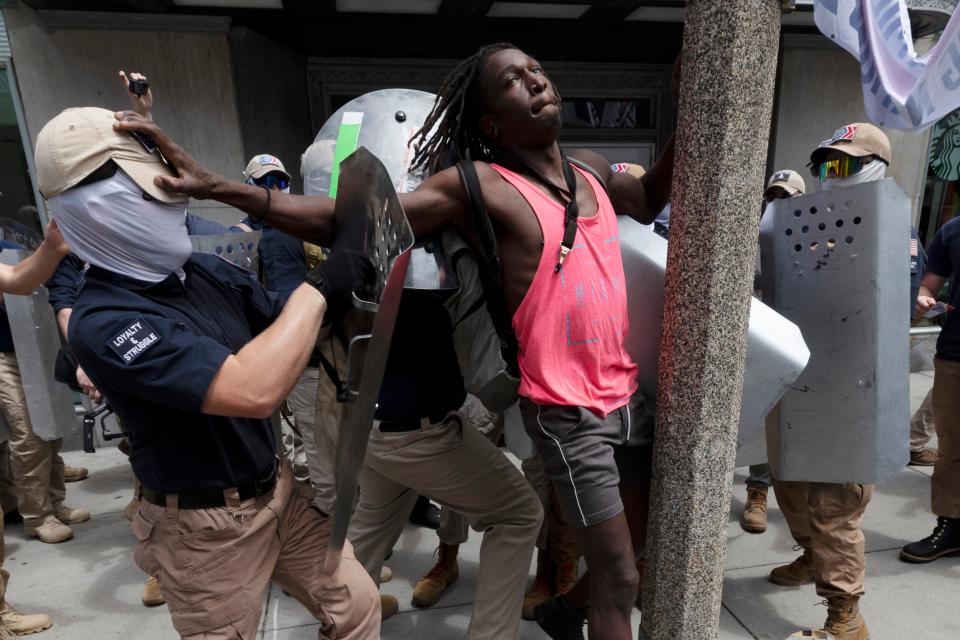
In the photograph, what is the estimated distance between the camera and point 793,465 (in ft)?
7.47

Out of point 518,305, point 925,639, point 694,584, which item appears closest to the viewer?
point 694,584

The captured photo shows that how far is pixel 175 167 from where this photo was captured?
1446 millimetres

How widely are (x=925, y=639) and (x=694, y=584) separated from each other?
5.77ft

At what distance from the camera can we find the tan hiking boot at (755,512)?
346cm

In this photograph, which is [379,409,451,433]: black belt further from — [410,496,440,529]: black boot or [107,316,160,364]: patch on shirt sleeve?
[410,496,440,529]: black boot

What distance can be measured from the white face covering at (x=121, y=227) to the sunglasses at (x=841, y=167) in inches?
93.6

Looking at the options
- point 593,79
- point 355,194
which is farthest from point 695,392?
point 593,79

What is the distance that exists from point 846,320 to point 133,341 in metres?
2.13

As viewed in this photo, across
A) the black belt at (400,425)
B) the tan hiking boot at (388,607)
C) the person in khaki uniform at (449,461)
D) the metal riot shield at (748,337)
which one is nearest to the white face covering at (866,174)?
the metal riot shield at (748,337)

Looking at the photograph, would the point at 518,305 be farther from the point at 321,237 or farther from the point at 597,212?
the point at 321,237

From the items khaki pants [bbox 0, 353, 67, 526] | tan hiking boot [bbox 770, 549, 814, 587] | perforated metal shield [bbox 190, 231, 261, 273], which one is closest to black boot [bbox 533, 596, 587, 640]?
tan hiking boot [bbox 770, 549, 814, 587]

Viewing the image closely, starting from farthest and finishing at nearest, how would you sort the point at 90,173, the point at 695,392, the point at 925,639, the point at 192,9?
the point at 192,9
the point at 925,639
the point at 695,392
the point at 90,173

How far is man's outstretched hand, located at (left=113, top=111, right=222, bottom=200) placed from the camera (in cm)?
138

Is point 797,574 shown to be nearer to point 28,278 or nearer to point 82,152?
point 82,152
